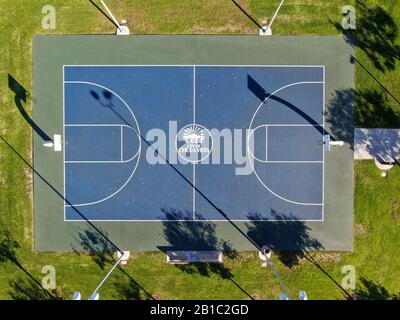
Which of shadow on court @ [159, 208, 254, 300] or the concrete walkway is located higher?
the concrete walkway

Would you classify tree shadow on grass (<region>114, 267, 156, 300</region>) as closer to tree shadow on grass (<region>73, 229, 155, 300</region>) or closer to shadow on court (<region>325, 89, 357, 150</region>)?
tree shadow on grass (<region>73, 229, 155, 300</region>)

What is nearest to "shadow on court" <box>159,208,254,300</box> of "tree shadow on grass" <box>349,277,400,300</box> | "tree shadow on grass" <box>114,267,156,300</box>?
"tree shadow on grass" <box>114,267,156,300</box>

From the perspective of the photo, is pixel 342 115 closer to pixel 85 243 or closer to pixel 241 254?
pixel 241 254

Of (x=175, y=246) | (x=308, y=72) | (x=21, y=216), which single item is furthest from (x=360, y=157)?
(x=21, y=216)

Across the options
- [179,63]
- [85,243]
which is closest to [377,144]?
[179,63]

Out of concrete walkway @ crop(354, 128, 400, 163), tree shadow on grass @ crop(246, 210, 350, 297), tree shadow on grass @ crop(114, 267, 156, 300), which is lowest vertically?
tree shadow on grass @ crop(114, 267, 156, 300)

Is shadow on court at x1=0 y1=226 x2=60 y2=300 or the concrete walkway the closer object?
shadow on court at x1=0 y1=226 x2=60 y2=300

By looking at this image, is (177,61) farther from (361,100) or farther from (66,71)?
(361,100)
